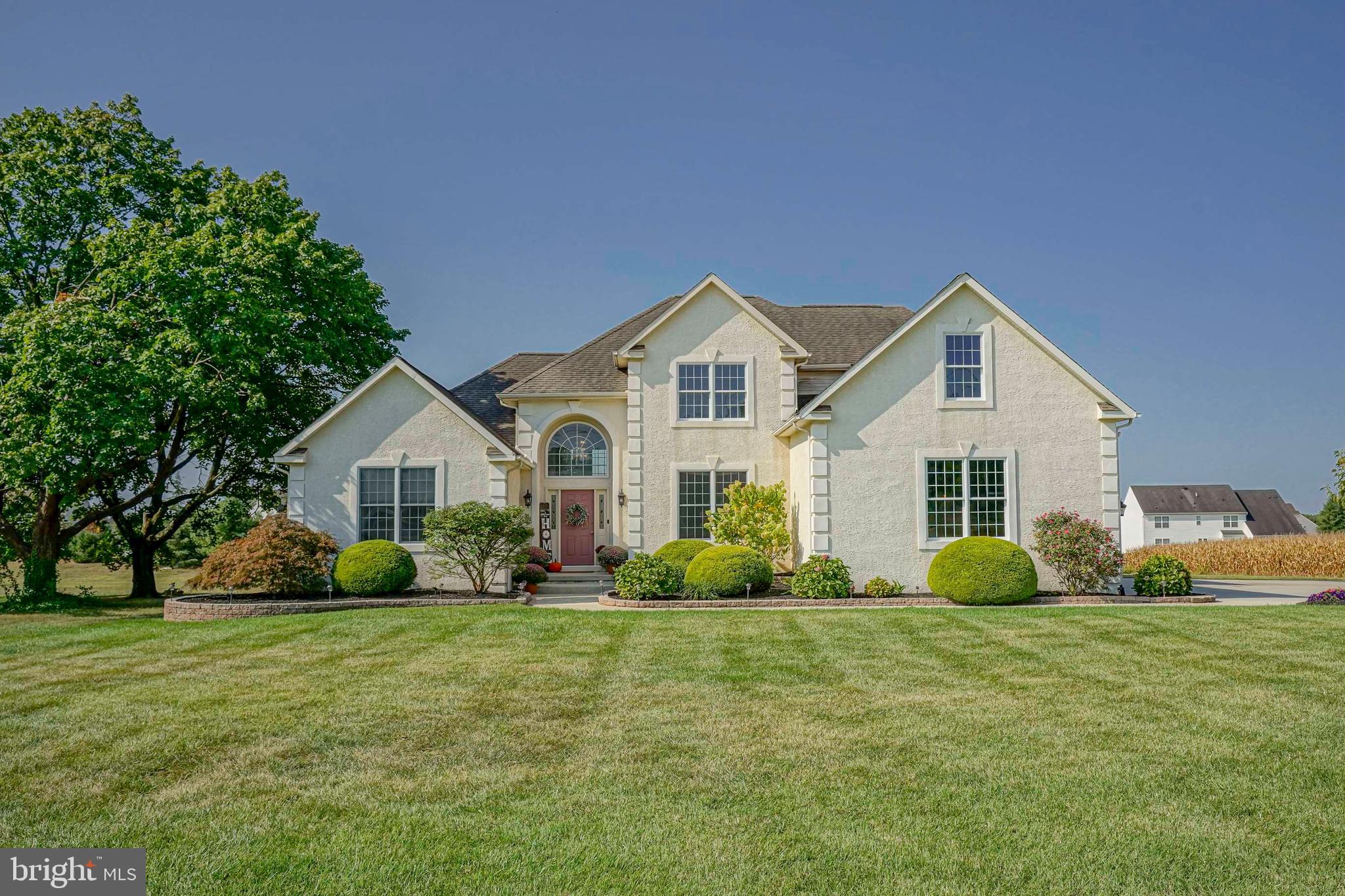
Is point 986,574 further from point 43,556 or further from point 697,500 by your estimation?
point 43,556

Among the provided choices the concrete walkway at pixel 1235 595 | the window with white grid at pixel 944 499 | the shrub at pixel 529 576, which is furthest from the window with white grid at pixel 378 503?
the window with white grid at pixel 944 499

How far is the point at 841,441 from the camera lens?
20109 millimetres

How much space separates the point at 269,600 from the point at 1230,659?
17293mm

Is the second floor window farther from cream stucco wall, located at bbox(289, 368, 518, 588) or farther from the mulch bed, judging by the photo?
the mulch bed

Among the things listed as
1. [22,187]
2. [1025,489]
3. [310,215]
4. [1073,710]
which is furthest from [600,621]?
[22,187]

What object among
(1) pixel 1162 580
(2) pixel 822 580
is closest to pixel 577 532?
(2) pixel 822 580

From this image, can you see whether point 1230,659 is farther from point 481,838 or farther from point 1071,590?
point 481,838

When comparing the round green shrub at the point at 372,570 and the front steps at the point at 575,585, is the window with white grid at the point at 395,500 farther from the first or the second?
the front steps at the point at 575,585

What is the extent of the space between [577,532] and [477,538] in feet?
19.9

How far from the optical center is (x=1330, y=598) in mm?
17719

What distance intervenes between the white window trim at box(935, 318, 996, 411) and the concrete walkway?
520cm

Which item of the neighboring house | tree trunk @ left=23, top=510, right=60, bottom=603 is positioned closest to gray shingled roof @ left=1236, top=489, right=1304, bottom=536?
the neighboring house

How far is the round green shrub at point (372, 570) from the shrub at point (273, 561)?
0.49 m

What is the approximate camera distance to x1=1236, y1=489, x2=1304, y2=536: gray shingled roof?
71.9 m
